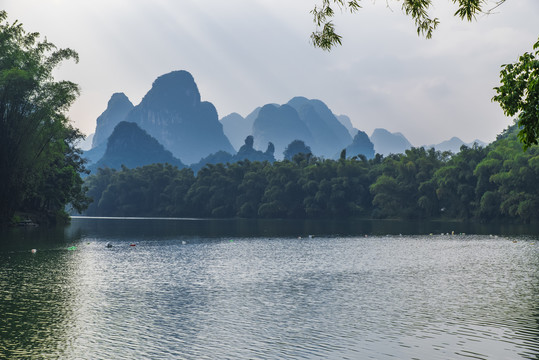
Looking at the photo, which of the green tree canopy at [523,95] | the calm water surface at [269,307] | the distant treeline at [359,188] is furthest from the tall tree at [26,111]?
the distant treeline at [359,188]

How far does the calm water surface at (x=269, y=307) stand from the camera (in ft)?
60.6

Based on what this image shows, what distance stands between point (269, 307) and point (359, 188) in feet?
432

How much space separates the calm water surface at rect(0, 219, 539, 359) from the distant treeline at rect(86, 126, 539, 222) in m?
73.2

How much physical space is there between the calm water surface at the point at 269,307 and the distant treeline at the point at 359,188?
7323cm

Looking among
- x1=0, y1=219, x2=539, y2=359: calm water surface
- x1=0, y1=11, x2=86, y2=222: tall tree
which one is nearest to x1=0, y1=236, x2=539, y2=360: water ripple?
x1=0, y1=219, x2=539, y2=359: calm water surface

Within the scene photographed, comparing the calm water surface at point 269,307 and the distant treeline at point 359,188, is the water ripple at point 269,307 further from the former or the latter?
the distant treeline at point 359,188

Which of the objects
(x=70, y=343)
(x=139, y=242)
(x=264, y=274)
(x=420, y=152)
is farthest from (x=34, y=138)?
(x=420, y=152)

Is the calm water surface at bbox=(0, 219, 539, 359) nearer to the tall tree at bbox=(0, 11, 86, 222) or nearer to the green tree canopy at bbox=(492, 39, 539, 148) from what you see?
the green tree canopy at bbox=(492, 39, 539, 148)

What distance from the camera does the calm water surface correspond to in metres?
18.5

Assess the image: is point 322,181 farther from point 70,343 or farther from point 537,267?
point 70,343

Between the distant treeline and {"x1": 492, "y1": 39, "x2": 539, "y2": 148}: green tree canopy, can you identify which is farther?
the distant treeline

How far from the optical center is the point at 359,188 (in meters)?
154

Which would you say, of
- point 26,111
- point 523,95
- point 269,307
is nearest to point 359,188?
point 26,111

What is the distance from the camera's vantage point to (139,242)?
65.6 metres
